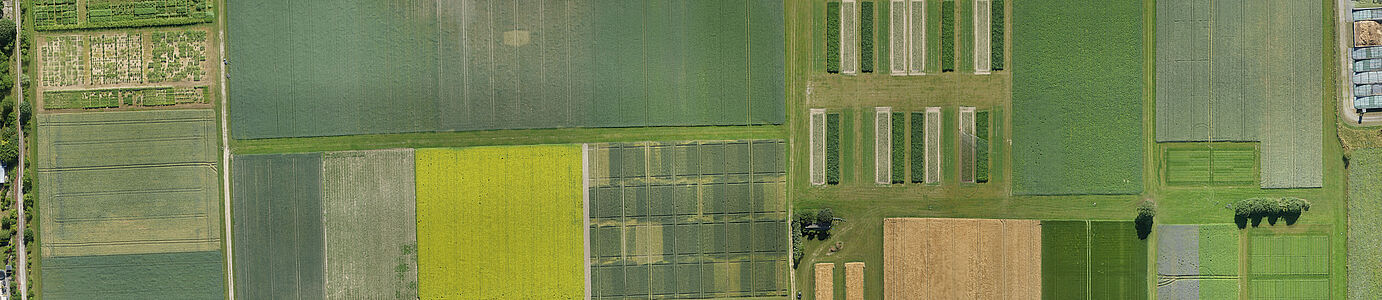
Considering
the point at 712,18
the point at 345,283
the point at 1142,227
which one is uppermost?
the point at 712,18

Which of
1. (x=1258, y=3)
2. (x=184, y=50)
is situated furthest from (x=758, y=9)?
(x=184, y=50)

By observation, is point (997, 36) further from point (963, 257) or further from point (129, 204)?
point (129, 204)

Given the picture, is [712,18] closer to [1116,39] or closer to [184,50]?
Answer: [1116,39]

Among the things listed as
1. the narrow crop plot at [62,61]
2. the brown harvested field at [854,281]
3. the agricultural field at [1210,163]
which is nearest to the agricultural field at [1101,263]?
the agricultural field at [1210,163]

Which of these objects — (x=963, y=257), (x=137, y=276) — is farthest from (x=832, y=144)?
(x=137, y=276)

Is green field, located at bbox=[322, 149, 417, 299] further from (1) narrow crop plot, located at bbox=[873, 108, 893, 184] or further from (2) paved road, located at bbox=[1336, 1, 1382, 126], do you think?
(2) paved road, located at bbox=[1336, 1, 1382, 126]

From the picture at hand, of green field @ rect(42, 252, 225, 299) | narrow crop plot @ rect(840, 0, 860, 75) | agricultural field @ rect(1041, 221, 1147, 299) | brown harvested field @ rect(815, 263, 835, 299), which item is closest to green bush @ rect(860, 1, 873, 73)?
narrow crop plot @ rect(840, 0, 860, 75)

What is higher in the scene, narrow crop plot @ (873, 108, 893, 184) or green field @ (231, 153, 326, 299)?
narrow crop plot @ (873, 108, 893, 184)
